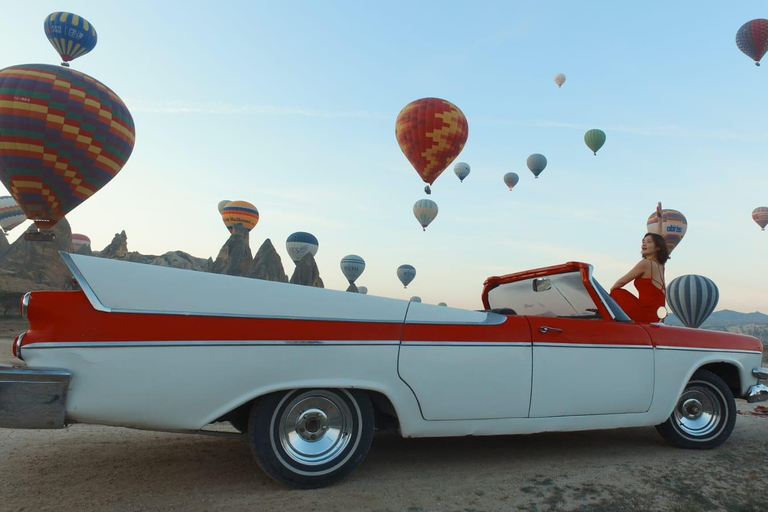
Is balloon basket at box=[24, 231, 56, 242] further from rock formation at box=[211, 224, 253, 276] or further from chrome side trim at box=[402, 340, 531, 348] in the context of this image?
rock formation at box=[211, 224, 253, 276]

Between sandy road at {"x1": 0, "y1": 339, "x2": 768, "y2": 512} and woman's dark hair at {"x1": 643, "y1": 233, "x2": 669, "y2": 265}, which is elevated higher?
woman's dark hair at {"x1": 643, "y1": 233, "x2": 669, "y2": 265}

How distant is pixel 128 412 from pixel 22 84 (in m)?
21.5

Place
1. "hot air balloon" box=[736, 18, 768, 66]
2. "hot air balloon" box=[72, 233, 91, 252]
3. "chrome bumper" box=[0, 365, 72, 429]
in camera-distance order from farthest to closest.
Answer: "hot air balloon" box=[72, 233, 91, 252], "hot air balloon" box=[736, 18, 768, 66], "chrome bumper" box=[0, 365, 72, 429]

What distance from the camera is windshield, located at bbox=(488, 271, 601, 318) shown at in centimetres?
397

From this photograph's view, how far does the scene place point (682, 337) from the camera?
396 centimetres

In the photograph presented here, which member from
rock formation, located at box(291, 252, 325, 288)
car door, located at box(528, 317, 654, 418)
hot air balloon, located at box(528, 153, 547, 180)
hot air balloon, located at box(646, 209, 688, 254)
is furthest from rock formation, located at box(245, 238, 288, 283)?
car door, located at box(528, 317, 654, 418)

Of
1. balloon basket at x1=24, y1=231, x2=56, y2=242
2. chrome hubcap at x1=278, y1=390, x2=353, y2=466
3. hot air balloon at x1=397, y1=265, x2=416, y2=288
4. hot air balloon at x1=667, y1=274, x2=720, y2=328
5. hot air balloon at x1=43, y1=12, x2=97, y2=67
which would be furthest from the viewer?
hot air balloon at x1=397, y1=265, x2=416, y2=288

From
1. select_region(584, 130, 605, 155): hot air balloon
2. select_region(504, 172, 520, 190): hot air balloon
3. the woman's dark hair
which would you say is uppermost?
select_region(584, 130, 605, 155): hot air balloon

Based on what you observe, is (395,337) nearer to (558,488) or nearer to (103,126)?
(558,488)

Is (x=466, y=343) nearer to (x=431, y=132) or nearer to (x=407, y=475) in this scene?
(x=407, y=475)

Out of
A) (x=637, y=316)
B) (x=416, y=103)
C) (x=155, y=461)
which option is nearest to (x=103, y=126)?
(x=416, y=103)

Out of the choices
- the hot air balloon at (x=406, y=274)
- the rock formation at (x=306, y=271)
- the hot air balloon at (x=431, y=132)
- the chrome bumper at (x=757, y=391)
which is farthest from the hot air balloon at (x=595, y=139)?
the rock formation at (x=306, y=271)

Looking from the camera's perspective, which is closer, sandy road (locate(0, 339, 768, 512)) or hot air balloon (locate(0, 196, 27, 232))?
sandy road (locate(0, 339, 768, 512))

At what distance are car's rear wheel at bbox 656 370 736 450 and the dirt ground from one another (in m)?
0.11
